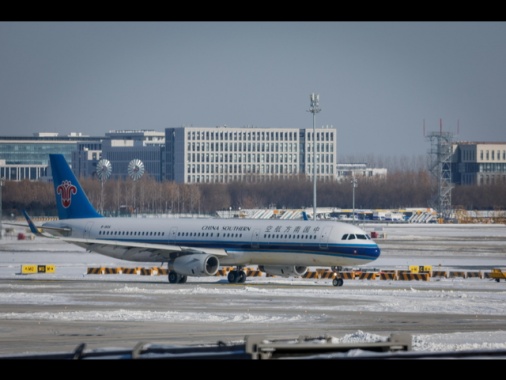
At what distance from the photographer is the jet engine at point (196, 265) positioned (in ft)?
177

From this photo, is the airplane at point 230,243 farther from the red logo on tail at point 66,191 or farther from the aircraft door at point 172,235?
the red logo on tail at point 66,191

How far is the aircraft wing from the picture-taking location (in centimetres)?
5547

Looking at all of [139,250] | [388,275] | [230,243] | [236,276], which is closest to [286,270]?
[236,276]

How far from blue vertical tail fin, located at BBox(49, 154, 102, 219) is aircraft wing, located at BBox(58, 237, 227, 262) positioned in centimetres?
304

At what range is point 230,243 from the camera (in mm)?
55281

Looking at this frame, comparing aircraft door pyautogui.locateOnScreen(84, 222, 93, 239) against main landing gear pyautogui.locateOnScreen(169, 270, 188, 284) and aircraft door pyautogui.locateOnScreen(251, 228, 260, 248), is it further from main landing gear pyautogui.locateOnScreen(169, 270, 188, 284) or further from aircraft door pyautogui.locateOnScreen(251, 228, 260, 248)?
aircraft door pyautogui.locateOnScreen(251, 228, 260, 248)

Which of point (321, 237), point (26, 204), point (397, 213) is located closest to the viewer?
point (321, 237)

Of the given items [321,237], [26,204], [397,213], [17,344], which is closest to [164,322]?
[17,344]

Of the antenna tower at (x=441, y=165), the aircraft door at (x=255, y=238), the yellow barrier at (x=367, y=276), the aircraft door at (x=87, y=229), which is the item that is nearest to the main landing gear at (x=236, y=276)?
the aircraft door at (x=255, y=238)

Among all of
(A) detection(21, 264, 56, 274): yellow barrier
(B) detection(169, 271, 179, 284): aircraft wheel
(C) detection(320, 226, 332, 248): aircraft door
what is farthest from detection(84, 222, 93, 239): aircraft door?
(C) detection(320, 226, 332, 248): aircraft door

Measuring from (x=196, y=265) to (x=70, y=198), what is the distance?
11.3 m
